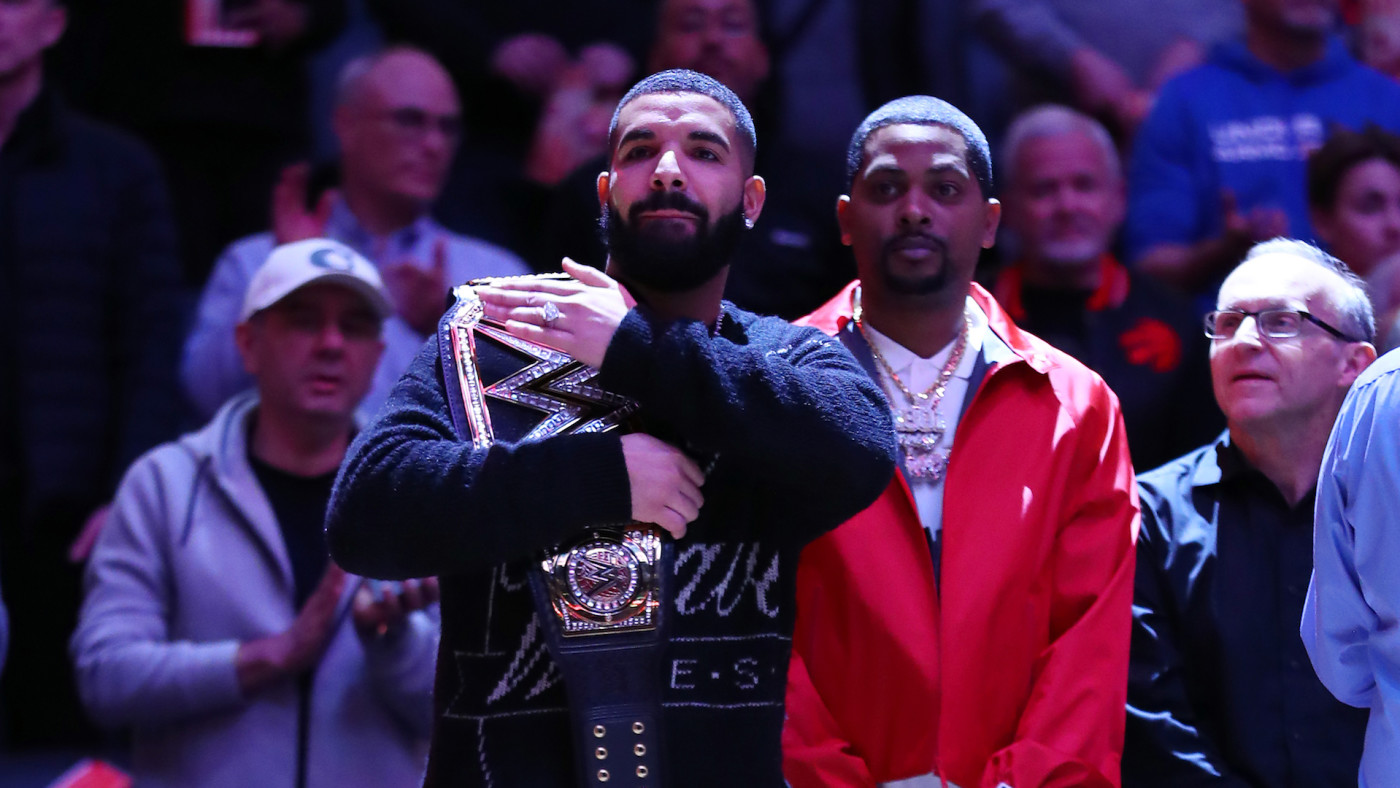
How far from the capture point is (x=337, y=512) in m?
2.24

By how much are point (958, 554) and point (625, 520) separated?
0.76 m

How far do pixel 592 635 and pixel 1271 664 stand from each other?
1.36m

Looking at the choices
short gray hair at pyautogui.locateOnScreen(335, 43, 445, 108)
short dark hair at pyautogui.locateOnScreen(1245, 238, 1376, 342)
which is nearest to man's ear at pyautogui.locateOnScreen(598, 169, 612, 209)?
short dark hair at pyautogui.locateOnScreen(1245, 238, 1376, 342)

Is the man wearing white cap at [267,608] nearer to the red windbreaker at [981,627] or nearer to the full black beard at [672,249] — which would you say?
the red windbreaker at [981,627]

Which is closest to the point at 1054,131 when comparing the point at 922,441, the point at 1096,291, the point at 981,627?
the point at 1096,291

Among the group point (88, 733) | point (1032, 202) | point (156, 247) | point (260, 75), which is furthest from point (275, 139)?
point (1032, 202)

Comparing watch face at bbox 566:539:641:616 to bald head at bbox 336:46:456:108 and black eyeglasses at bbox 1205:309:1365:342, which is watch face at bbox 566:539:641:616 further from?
bald head at bbox 336:46:456:108

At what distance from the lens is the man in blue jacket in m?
4.71

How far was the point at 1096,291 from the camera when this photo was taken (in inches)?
168

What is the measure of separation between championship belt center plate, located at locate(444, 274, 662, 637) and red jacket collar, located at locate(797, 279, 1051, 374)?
652 mm

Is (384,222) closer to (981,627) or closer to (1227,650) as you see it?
(981,627)

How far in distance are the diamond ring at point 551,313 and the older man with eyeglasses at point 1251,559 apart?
1.30 meters

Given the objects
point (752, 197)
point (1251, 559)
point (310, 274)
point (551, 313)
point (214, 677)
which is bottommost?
point (214, 677)

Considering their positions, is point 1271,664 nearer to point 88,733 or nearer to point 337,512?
point 337,512
